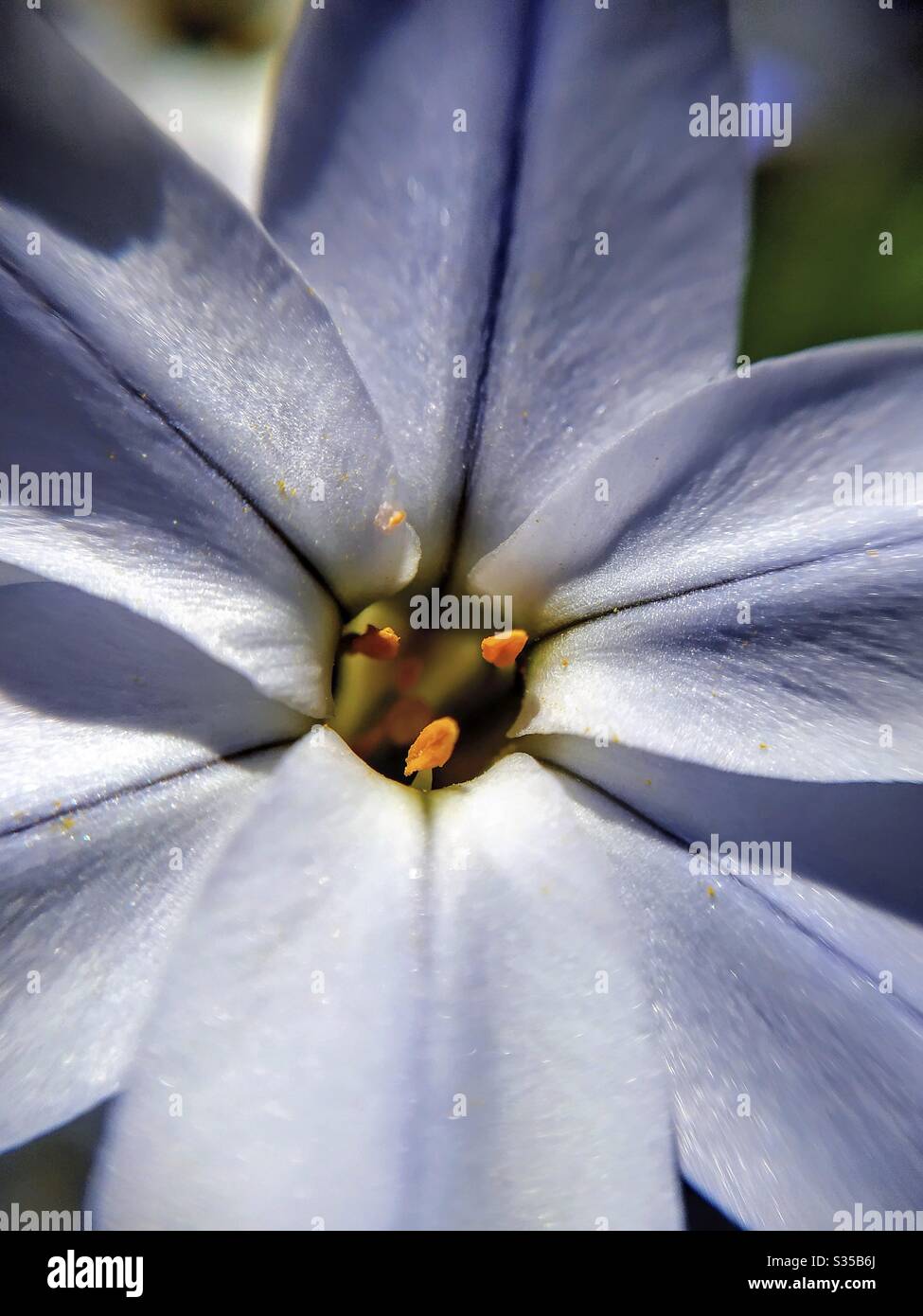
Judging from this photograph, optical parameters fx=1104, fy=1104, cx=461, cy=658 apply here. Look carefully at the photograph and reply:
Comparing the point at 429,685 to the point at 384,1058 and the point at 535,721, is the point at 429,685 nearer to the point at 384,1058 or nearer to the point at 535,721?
the point at 535,721

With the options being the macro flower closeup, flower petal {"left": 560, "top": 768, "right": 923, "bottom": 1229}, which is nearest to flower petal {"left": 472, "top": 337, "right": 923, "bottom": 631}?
the macro flower closeup

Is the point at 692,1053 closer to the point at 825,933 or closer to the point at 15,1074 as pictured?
the point at 825,933

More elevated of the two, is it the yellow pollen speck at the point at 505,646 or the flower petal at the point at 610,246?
the flower petal at the point at 610,246

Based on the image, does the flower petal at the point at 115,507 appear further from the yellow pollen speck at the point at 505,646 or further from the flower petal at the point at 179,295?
the yellow pollen speck at the point at 505,646

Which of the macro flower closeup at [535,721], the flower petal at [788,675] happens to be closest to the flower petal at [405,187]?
the macro flower closeup at [535,721]

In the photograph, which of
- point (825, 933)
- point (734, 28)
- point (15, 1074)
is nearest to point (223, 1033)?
point (15, 1074)

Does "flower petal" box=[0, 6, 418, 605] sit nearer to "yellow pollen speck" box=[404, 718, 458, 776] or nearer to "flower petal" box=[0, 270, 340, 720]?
"flower petal" box=[0, 270, 340, 720]

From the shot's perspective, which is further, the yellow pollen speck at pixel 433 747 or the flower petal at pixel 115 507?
the yellow pollen speck at pixel 433 747
